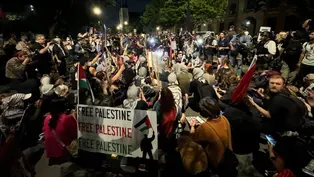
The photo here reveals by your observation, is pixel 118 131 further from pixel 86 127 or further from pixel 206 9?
pixel 206 9

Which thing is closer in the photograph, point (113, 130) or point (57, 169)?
point (113, 130)

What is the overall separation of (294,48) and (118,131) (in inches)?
325

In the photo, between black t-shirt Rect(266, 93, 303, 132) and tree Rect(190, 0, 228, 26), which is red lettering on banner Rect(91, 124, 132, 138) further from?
tree Rect(190, 0, 228, 26)

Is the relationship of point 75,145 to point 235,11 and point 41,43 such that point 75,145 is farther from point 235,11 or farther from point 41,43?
point 235,11

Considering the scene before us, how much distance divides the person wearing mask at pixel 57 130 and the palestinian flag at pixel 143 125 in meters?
1.43

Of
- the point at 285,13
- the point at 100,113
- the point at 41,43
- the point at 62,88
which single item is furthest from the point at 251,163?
the point at 285,13

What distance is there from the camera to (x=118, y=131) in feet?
13.2

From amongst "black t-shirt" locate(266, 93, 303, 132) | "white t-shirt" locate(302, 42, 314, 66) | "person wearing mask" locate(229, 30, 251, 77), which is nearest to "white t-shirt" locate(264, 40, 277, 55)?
"person wearing mask" locate(229, 30, 251, 77)

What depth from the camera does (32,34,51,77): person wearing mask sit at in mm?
9203

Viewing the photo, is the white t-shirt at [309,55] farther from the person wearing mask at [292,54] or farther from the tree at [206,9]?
the tree at [206,9]

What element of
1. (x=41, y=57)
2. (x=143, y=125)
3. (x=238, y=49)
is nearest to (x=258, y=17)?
(x=238, y=49)

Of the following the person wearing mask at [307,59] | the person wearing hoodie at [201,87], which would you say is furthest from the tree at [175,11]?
the person wearing hoodie at [201,87]

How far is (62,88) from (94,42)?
401 inches

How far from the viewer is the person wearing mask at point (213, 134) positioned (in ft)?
12.6
